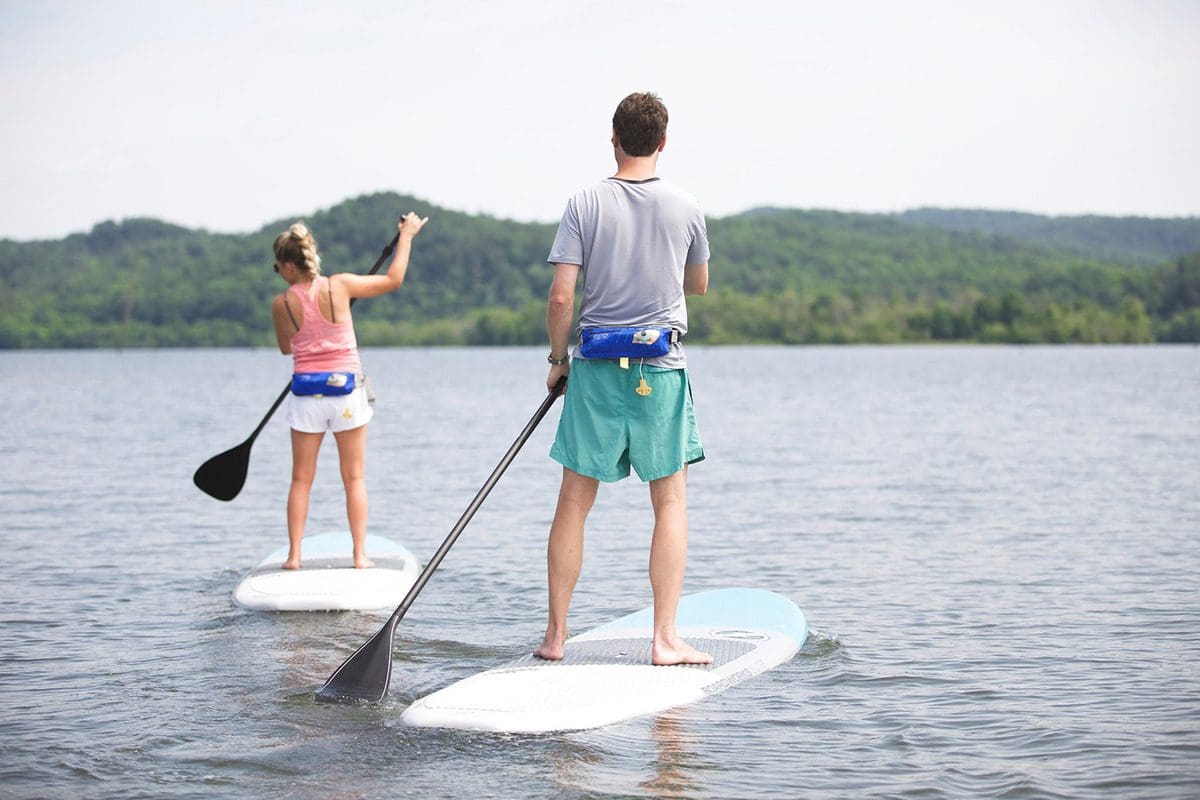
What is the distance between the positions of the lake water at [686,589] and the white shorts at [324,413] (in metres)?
1.11

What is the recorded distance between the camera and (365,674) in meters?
5.85

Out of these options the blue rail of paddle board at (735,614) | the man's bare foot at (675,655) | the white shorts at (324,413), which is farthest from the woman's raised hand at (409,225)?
the man's bare foot at (675,655)

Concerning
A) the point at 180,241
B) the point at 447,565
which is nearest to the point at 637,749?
the point at 447,565

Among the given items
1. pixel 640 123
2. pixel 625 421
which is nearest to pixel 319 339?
pixel 625 421

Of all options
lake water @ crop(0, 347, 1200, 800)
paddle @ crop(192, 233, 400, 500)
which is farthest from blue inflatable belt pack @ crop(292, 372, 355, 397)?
paddle @ crop(192, 233, 400, 500)

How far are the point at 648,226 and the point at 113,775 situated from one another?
2957 millimetres

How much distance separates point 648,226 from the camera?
5719 mm

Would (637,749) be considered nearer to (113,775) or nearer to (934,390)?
(113,775)

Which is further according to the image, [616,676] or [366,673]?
[366,673]

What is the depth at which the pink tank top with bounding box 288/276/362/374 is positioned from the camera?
7863mm

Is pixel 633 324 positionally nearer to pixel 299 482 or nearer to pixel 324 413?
pixel 324 413

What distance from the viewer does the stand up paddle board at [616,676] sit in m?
5.29

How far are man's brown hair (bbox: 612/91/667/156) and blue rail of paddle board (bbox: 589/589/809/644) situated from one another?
7.84 ft

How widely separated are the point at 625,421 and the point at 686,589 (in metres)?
3.65
